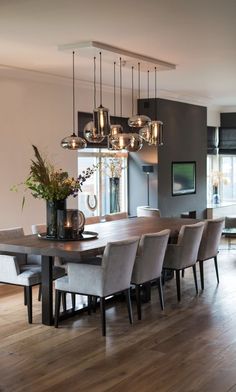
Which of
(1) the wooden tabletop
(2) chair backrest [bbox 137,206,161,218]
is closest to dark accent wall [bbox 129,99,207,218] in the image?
(2) chair backrest [bbox 137,206,161,218]

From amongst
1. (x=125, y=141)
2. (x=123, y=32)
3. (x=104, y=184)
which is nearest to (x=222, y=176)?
(x=104, y=184)

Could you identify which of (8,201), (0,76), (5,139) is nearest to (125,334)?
(8,201)

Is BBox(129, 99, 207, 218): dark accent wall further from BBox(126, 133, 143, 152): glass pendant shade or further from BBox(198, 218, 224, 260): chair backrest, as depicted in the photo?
BBox(126, 133, 143, 152): glass pendant shade

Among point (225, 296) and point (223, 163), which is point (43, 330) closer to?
point (225, 296)

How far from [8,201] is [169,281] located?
254 cm

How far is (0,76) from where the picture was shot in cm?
710

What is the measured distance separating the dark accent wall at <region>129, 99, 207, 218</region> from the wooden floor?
13.2ft

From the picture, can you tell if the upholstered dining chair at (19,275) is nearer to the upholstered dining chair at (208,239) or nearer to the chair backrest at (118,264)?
the chair backrest at (118,264)

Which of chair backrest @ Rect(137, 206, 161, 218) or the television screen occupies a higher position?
the television screen

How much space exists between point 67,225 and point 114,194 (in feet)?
14.1

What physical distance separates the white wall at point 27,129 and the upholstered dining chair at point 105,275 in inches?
96.6

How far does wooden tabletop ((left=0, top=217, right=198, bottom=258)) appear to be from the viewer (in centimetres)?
501

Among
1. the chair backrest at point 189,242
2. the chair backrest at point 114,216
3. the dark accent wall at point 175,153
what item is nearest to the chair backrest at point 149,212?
the chair backrest at point 114,216

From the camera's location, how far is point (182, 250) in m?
6.15
